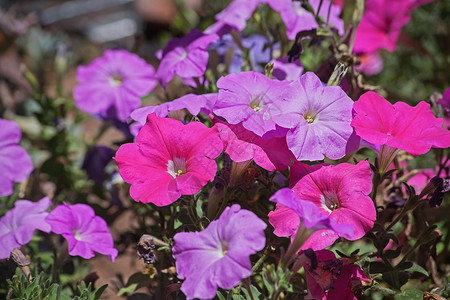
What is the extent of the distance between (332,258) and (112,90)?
81 centimetres

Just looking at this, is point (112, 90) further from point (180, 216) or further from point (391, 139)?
point (391, 139)

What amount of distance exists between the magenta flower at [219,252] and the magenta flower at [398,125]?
24cm

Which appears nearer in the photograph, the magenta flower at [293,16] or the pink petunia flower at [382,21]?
the magenta flower at [293,16]

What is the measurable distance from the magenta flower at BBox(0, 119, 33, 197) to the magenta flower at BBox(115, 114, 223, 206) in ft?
1.42

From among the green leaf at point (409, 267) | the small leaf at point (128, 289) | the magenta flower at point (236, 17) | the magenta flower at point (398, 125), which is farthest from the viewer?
the magenta flower at point (236, 17)

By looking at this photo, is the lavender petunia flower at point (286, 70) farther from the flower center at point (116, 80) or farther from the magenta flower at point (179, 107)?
the flower center at point (116, 80)

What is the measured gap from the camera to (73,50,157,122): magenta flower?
1350 millimetres

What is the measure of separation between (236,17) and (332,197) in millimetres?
531

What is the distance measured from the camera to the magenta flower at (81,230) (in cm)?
97

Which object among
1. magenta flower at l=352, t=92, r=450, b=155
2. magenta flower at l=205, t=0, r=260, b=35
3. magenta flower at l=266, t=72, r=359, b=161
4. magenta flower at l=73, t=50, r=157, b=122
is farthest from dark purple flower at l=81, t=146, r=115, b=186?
magenta flower at l=352, t=92, r=450, b=155

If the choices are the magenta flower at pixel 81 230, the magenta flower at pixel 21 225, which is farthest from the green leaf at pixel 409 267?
the magenta flower at pixel 21 225

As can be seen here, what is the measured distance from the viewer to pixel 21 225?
3.38ft

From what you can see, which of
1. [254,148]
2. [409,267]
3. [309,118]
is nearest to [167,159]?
[254,148]

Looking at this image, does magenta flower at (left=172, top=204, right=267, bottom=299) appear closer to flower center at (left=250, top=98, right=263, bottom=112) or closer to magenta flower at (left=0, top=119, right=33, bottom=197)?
flower center at (left=250, top=98, right=263, bottom=112)
